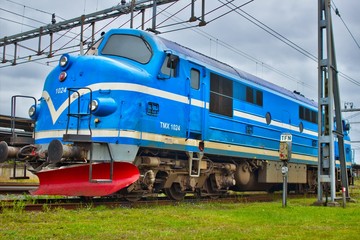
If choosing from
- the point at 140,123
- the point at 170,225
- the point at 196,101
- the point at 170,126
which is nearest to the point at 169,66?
the point at 196,101

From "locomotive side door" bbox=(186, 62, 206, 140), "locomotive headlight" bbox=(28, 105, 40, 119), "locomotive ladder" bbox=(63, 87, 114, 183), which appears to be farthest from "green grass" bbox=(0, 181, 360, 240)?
"locomotive headlight" bbox=(28, 105, 40, 119)

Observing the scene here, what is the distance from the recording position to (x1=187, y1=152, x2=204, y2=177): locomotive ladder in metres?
12.9

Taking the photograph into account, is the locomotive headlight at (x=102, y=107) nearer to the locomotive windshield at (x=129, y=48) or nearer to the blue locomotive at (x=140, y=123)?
the blue locomotive at (x=140, y=123)

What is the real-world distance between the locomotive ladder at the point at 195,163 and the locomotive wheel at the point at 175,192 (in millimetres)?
658

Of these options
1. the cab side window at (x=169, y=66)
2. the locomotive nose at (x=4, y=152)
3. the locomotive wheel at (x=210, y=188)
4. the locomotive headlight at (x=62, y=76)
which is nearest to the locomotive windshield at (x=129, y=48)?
the cab side window at (x=169, y=66)

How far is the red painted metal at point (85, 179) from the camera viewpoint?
10453 mm

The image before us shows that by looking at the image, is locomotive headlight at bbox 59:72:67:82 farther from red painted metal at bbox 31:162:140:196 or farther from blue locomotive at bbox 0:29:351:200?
red painted metal at bbox 31:162:140:196

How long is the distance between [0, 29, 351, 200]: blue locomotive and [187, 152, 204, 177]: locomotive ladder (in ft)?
0.10

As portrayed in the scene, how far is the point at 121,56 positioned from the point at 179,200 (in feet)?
15.2

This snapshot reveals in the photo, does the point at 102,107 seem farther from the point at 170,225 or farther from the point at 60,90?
the point at 170,225

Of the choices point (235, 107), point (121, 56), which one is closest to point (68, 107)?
point (121, 56)

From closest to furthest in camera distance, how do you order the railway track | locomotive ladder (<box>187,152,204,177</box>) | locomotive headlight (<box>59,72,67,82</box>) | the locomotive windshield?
the railway track
locomotive headlight (<box>59,72,67,82</box>)
the locomotive windshield
locomotive ladder (<box>187,152,204,177</box>)

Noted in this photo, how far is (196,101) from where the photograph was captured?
13.1 meters

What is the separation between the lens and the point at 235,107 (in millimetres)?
15188
